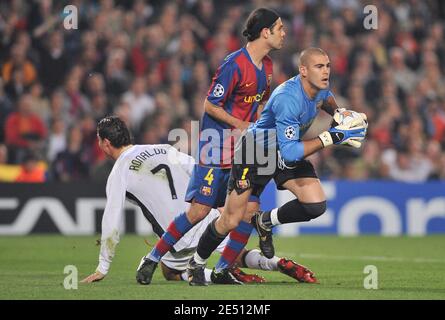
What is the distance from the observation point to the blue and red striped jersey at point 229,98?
29.0ft

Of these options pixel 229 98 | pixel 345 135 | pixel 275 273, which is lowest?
pixel 275 273

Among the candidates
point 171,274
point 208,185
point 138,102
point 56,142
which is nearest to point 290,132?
point 208,185

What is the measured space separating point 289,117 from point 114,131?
1.62 m

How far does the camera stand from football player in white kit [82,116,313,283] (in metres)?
8.80

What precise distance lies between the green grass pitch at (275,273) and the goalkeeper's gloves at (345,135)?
120 centimetres

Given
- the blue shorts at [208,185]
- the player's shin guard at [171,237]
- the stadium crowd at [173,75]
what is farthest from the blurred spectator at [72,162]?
the player's shin guard at [171,237]

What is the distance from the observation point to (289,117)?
832 cm

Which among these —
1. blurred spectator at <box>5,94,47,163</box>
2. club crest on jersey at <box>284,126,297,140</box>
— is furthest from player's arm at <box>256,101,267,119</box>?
blurred spectator at <box>5,94,47,163</box>

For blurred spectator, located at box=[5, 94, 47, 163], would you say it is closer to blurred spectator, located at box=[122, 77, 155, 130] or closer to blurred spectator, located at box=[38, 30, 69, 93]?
blurred spectator, located at box=[38, 30, 69, 93]

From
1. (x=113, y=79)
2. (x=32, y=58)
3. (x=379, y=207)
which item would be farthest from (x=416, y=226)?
(x=32, y=58)

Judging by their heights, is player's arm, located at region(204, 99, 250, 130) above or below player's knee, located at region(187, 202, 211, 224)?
above

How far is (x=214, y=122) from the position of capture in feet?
29.4

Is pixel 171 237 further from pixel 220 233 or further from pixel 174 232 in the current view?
pixel 220 233

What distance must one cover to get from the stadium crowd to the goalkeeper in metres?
6.67
